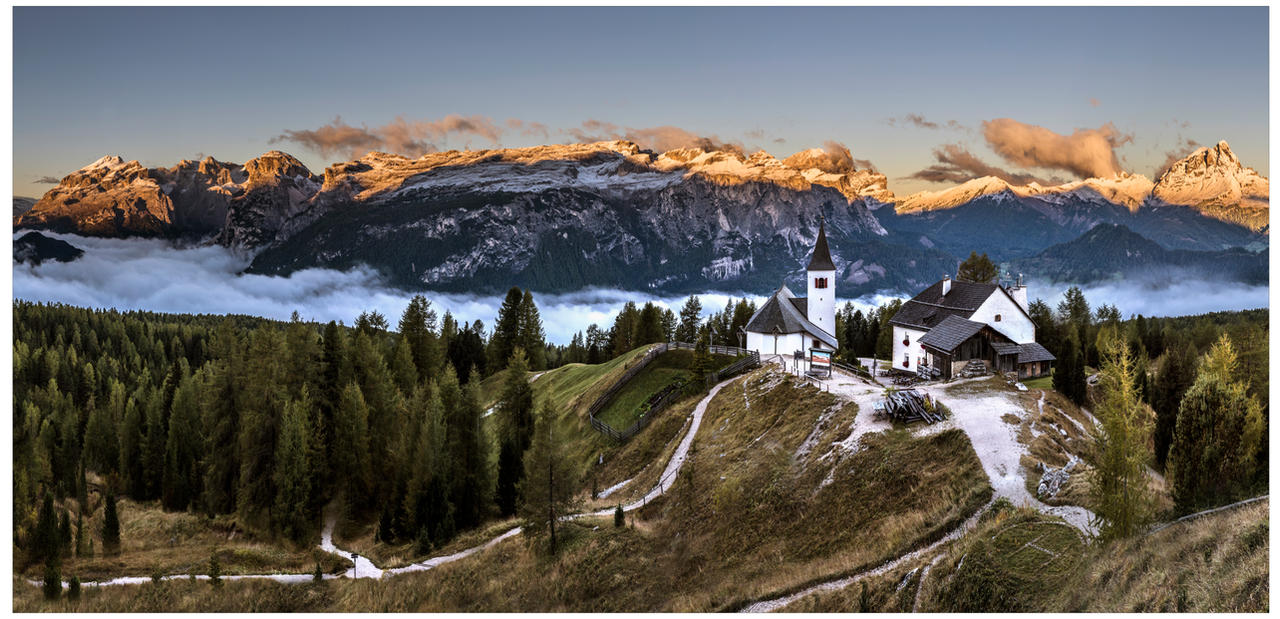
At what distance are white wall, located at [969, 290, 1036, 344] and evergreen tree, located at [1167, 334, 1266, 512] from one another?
29.8 metres

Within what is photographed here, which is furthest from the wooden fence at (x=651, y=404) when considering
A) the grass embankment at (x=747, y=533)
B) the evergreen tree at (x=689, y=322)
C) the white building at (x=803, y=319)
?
the evergreen tree at (x=689, y=322)

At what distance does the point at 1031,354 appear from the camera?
1892 inches

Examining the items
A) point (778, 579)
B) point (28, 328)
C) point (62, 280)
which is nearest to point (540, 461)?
point (778, 579)

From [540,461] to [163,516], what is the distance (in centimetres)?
4157

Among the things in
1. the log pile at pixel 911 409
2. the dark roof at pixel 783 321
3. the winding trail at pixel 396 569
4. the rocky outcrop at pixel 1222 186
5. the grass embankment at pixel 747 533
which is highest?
the rocky outcrop at pixel 1222 186

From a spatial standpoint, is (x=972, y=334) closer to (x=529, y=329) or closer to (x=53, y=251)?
(x=529, y=329)

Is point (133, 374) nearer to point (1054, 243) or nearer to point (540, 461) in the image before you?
point (540, 461)

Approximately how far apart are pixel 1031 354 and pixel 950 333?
20.2ft

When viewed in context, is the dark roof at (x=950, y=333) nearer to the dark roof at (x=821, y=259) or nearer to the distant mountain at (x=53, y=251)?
the dark roof at (x=821, y=259)

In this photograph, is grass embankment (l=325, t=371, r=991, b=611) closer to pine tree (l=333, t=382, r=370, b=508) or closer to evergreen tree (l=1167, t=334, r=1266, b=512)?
evergreen tree (l=1167, t=334, r=1266, b=512)

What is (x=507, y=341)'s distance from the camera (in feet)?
310

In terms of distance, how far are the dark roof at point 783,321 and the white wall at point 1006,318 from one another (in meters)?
16.5

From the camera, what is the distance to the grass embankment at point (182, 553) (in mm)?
39500

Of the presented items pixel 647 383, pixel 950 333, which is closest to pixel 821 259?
pixel 950 333
